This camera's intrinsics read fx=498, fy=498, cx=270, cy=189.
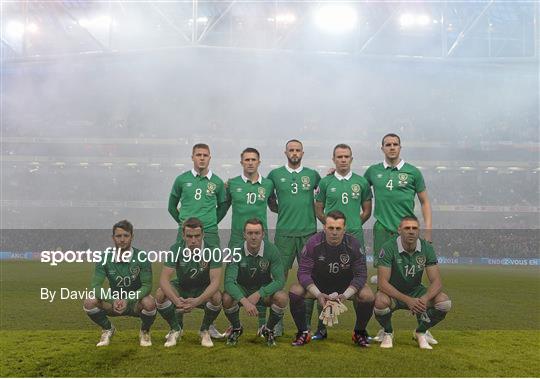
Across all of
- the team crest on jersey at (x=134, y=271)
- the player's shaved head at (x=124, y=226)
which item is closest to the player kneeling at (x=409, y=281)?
the team crest on jersey at (x=134, y=271)

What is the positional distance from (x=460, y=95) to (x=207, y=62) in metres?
15.8

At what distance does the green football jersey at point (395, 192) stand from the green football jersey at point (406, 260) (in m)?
0.54

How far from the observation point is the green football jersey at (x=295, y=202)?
5.36 metres

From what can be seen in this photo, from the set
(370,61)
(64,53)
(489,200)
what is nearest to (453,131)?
(489,200)

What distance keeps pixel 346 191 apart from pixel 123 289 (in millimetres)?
2443

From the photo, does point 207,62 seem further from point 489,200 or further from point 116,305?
point 116,305

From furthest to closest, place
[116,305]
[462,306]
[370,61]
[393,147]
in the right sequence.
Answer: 1. [370,61]
2. [462,306]
3. [393,147]
4. [116,305]

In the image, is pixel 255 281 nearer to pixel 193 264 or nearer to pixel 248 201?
pixel 193 264

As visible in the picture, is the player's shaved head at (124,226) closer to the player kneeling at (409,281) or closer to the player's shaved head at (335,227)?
the player's shaved head at (335,227)

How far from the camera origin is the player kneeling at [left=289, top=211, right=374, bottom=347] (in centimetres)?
457

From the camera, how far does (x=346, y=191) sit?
17.3 ft

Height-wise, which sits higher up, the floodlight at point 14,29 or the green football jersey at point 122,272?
the floodlight at point 14,29

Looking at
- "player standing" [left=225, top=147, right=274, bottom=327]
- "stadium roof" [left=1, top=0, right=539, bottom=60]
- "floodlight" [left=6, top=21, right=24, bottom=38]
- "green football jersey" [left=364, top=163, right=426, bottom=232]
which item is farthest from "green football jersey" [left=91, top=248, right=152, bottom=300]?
"floodlight" [left=6, top=21, right=24, bottom=38]

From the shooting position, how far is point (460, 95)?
31.1m
